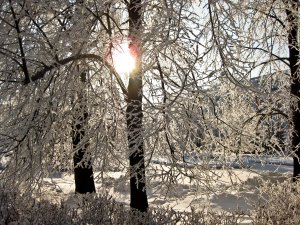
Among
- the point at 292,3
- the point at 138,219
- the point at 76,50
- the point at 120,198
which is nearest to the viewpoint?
the point at 138,219

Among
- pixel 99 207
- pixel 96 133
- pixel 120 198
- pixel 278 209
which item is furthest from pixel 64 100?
pixel 120 198

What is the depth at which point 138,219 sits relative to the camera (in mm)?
5504

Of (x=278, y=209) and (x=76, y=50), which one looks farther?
(x=76, y=50)

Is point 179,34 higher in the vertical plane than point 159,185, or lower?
higher

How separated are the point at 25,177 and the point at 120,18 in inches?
181

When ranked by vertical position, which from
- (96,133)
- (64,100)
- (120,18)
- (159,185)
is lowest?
(159,185)

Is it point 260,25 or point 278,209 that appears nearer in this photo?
point 278,209

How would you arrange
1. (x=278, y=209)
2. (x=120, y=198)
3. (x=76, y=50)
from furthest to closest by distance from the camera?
(x=120, y=198), (x=76, y=50), (x=278, y=209)

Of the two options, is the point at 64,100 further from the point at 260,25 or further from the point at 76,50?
the point at 260,25

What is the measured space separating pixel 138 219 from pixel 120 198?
6.29 m

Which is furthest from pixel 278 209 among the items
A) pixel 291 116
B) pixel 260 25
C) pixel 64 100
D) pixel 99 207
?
pixel 260 25

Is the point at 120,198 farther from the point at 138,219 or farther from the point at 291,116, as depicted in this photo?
the point at 138,219

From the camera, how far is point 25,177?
6.54 metres

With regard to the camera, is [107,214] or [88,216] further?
[107,214]
